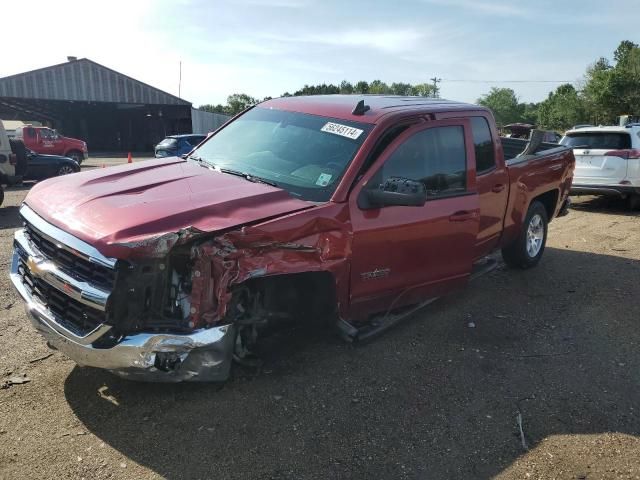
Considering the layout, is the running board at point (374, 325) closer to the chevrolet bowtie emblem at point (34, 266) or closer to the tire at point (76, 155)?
the chevrolet bowtie emblem at point (34, 266)

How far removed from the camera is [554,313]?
17.6 feet

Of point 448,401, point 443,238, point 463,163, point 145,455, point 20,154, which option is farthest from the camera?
point 20,154

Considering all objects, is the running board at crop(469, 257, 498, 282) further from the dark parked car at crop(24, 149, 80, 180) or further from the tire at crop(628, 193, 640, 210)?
the dark parked car at crop(24, 149, 80, 180)

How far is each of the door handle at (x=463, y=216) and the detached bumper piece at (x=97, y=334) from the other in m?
2.23

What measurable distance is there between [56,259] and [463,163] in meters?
3.38

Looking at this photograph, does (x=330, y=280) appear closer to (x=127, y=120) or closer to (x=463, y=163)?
(x=463, y=163)

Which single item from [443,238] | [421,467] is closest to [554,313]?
[443,238]

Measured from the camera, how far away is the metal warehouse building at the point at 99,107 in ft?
116

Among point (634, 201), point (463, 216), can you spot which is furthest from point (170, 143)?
point (463, 216)

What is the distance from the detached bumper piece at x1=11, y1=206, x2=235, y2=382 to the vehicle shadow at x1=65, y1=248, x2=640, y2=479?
1.22 ft

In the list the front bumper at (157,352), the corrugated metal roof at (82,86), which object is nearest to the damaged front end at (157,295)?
the front bumper at (157,352)

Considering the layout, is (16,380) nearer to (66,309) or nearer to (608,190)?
(66,309)

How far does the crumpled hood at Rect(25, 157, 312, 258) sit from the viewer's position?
2.97m

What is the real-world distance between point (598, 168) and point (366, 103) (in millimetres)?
8227
